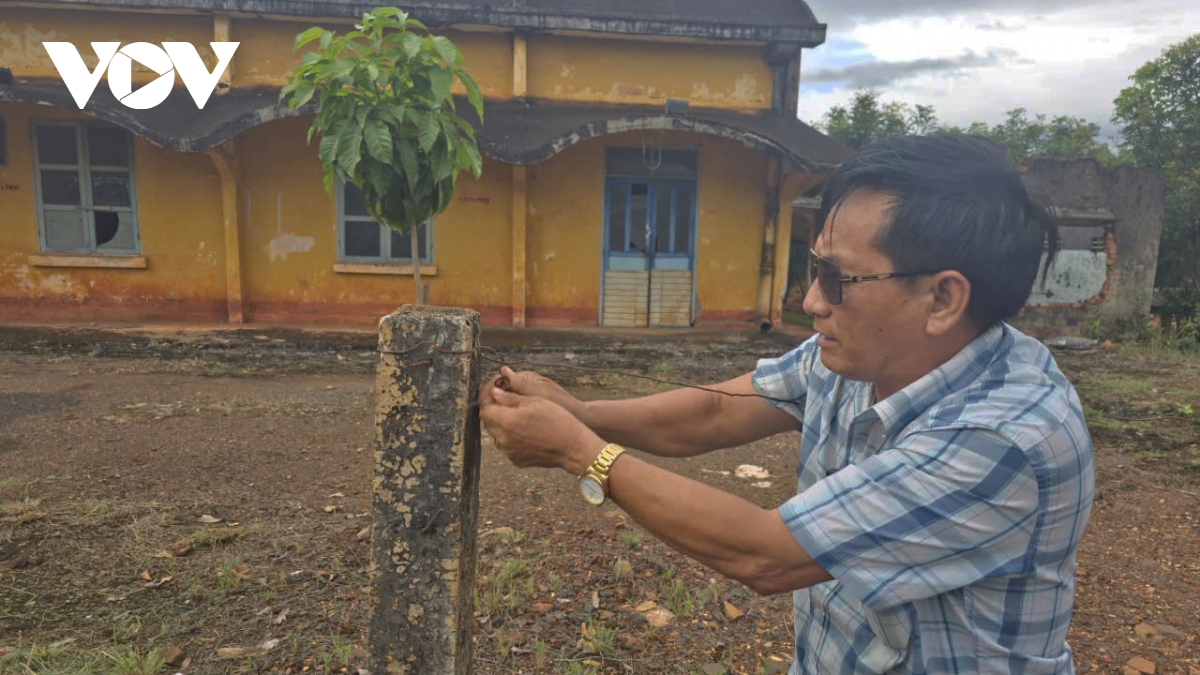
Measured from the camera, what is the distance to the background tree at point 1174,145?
1112 centimetres

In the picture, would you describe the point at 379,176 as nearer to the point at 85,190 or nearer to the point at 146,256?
the point at 146,256

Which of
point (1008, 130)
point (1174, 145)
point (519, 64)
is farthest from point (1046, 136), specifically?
point (519, 64)

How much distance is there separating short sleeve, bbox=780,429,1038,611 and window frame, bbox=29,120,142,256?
10187 mm

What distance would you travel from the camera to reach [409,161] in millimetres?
2910

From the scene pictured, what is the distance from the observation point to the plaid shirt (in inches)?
44.9

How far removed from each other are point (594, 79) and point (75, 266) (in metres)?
6.88

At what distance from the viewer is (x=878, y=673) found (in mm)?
1347

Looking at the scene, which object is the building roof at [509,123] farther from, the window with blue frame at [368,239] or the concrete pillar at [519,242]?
the window with blue frame at [368,239]

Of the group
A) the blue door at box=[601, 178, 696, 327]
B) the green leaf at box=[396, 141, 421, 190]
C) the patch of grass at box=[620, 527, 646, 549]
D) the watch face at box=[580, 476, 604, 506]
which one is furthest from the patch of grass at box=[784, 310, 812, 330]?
the watch face at box=[580, 476, 604, 506]

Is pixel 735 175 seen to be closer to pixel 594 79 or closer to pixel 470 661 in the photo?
pixel 594 79

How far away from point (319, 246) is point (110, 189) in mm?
2633

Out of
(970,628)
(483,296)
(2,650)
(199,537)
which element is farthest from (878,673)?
(483,296)

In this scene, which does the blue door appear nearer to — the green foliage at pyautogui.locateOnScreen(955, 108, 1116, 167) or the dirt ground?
the dirt ground

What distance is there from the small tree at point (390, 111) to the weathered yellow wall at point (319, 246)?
6.32 metres
